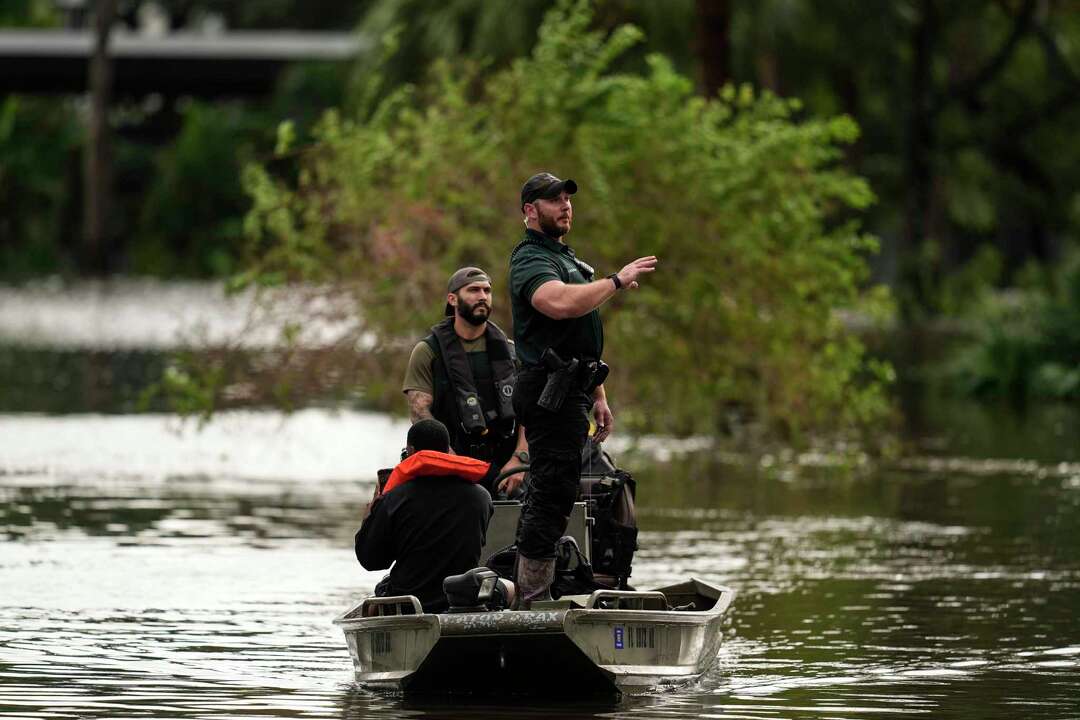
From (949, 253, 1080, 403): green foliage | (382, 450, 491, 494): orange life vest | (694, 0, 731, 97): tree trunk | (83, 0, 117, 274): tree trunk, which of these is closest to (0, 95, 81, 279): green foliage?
(83, 0, 117, 274): tree trunk

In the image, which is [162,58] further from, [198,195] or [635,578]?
[635,578]

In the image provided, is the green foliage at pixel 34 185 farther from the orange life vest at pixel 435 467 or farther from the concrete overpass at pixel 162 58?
the orange life vest at pixel 435 467

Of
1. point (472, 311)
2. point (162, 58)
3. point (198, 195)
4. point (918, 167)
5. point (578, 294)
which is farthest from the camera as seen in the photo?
point (162, 58)

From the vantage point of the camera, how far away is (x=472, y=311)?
12.7 metres

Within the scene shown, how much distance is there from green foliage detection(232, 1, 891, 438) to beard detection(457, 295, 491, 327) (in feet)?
33.1

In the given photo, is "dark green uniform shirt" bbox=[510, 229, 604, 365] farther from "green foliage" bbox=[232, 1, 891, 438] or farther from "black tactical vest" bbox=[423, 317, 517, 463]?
"green foliage" bbox=[232, 1, 891, 438]

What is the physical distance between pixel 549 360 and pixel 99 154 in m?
67.6

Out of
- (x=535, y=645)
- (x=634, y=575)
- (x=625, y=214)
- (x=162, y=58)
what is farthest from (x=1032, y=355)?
(x=162, y=58)

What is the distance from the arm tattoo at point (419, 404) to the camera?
12.7 metres

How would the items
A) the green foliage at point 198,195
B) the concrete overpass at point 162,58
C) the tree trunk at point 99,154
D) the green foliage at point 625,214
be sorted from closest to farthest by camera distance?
1. the green foliage at point 625,214
2. the tree trunk at point 99,154
3. the green foliage at point 198,195
4. the concrete overpass at point 162,58

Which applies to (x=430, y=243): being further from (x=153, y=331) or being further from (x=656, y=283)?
(x=153, y=331)

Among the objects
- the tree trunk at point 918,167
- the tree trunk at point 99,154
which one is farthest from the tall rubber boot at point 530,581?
the tree trunk at point 99,154

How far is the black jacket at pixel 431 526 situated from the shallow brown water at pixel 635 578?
0.69m

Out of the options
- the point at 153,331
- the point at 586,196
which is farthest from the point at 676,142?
the point at 153,331
